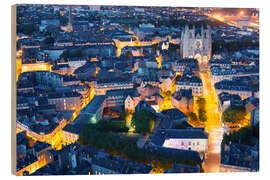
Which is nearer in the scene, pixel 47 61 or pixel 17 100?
pixel 17 100

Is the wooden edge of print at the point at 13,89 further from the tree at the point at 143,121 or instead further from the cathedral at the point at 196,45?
the cathedral at the point at 196,45

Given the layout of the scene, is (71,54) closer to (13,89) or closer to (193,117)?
(193,117)

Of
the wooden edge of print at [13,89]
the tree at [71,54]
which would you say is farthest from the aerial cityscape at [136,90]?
the wooden edge of print at [13,89]

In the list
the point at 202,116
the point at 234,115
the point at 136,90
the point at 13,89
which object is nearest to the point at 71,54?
the point at 136,90

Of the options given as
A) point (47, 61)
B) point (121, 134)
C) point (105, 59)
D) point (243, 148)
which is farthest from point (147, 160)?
point (47, 61)

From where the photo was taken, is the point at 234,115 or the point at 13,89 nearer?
the point at 13,89

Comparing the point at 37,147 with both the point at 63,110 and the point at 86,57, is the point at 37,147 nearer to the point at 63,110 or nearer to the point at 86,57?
the point at 63,110
